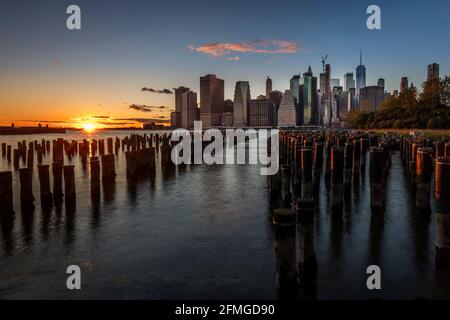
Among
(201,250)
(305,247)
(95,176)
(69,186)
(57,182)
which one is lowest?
(201,250)

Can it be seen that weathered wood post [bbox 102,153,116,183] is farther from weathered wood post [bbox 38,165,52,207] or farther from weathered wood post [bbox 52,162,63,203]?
weathered wood post [bbox 38,165,52,207]

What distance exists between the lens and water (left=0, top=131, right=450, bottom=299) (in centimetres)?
795

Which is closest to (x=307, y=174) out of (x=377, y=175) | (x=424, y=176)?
(x=377, y=175)

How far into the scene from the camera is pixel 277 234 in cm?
675

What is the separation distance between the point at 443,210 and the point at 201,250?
23.1 ft

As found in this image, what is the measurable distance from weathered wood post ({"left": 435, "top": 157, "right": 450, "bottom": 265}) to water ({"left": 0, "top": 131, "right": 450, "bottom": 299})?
0.43 meters

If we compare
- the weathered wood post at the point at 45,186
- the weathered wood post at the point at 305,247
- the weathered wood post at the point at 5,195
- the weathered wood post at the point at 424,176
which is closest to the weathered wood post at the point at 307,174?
the weathered wood post at the point at 424,176

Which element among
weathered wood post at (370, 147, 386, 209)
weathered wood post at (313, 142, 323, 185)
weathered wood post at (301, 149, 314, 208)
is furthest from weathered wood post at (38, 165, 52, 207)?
weathered wood post at (370, 147, 386, 209)

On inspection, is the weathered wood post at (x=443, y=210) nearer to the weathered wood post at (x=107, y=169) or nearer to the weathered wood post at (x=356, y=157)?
the weathered wood post at (x=356, y=157)

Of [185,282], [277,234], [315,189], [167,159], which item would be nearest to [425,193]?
[315,189]

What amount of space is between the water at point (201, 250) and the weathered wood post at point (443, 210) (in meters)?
0.43

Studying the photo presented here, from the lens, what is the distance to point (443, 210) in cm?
900

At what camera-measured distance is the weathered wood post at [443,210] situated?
900 centimetres

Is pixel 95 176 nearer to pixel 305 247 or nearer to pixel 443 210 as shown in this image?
pixel 305 247
